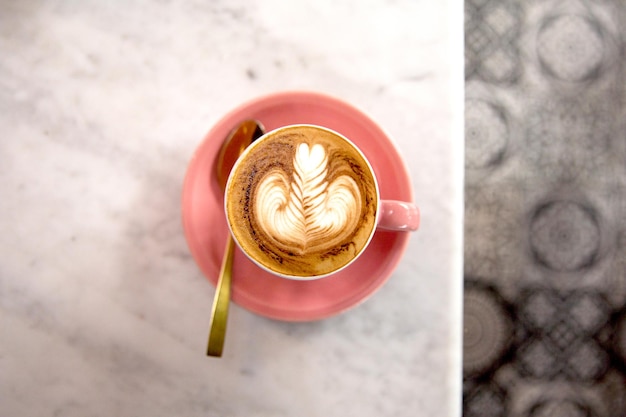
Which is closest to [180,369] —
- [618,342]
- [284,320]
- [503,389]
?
[284,320]

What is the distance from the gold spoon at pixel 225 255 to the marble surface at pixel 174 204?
6 centimetres

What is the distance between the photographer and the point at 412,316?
0.64 meters

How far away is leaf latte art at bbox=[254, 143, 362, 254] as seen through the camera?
54cm

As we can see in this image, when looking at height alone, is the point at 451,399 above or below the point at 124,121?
below

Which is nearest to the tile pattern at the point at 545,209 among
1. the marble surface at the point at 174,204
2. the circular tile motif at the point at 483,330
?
the circular tile motif at the point at 483,330

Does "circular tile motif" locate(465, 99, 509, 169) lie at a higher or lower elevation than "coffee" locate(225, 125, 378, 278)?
higher

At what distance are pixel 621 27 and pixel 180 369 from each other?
135cm

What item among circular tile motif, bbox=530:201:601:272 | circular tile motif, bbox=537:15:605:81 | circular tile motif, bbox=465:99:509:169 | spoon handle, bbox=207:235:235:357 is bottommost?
spoon handle, bbox=207:235:235:357

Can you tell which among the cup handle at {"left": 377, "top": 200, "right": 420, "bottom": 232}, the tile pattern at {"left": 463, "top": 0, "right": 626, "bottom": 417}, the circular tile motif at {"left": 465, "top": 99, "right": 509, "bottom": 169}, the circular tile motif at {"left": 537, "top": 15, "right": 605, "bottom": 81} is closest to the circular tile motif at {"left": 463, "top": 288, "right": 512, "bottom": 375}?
the tile pattern at {"left": 463, "top": 0, "right": 626, "bottom": 417}

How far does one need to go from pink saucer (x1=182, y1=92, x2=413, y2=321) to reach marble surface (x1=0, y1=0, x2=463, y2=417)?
52 mm

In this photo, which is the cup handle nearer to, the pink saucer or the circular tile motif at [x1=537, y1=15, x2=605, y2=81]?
the pink saucer

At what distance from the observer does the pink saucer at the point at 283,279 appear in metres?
0.60

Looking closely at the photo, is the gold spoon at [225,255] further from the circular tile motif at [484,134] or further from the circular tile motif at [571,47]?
the circular tile motif at [571,47]

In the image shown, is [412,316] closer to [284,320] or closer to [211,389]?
[284,320]
